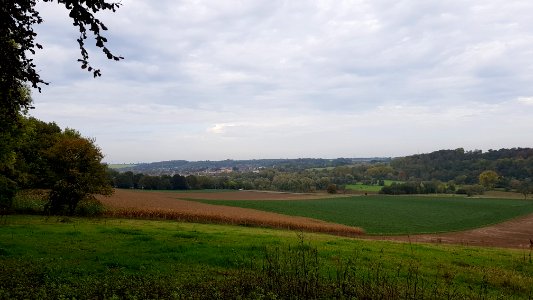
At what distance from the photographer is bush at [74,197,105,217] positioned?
3991 cm

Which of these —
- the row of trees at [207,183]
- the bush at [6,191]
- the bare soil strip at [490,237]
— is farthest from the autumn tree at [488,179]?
the bush at [6,191]

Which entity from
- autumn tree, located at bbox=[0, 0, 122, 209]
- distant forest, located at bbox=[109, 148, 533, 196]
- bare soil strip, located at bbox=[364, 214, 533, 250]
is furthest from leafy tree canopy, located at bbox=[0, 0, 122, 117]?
distant forest, located at bbox=[109, 148, 533, 196]

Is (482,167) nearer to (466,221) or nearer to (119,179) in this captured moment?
(466,221)

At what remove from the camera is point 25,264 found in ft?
40.7

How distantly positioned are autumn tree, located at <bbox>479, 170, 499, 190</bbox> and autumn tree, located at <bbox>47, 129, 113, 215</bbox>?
5495 inches

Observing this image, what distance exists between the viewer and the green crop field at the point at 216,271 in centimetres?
933

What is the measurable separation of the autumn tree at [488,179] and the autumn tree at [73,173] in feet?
458

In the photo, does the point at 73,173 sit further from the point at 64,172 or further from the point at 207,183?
the point at 207,183

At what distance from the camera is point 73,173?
37656 millimetres

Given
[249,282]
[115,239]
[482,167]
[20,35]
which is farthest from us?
[482,167]

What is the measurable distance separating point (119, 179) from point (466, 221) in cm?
9437

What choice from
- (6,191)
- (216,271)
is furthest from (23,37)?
(6,191)

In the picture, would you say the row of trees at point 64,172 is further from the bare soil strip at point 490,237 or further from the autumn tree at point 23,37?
the bare soil strip at point 490,237

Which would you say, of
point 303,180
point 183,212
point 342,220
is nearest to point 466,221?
point 342,220
